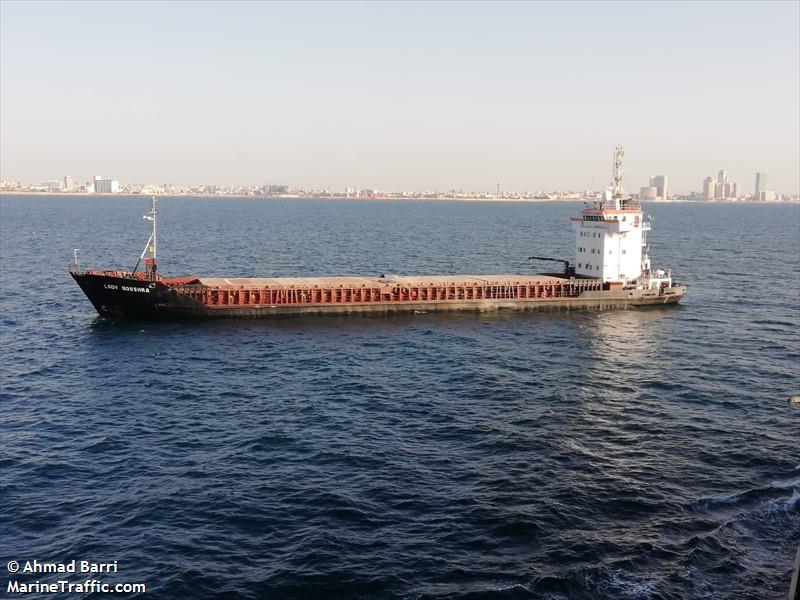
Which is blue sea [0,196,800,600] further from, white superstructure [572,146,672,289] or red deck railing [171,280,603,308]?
white superstructure [572,146,672,289]

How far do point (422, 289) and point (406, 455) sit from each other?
41.2m

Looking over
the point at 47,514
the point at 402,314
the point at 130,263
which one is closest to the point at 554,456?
the point at 47,514

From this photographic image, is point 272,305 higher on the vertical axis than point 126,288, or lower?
lower

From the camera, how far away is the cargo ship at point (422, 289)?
228 feet

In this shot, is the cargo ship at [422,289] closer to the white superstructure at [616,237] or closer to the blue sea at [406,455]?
the white superstructure at [616,237]

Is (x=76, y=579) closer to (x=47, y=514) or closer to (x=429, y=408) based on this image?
(x=47, y=514)

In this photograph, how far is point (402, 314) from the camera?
76562 millimetres

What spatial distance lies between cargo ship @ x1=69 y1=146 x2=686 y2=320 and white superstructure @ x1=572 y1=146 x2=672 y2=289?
116mm

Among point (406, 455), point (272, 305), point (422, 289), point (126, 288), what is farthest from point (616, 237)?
point (126, 288)

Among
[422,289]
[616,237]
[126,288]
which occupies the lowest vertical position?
[422,289]

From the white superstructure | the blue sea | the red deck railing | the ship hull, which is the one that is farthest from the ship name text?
the white superstructure

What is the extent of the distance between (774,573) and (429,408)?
23.1 m

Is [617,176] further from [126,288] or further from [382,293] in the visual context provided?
[126,288]

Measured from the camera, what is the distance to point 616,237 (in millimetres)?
82062
